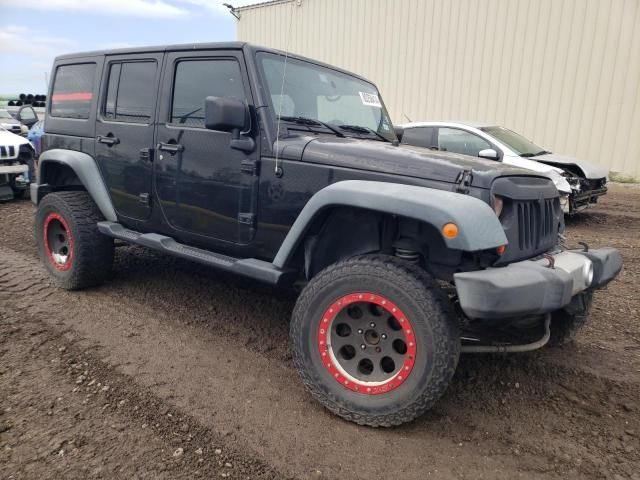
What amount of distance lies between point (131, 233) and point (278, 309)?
1321mm

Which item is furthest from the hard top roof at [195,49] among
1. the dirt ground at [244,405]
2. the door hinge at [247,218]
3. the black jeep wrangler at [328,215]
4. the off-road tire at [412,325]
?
the dirt ground at [244,405]

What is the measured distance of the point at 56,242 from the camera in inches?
178

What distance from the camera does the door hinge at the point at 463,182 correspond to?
2449 mm

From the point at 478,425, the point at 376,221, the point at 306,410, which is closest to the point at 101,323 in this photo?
the point at 306,410

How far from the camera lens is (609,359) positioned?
3.26 metres

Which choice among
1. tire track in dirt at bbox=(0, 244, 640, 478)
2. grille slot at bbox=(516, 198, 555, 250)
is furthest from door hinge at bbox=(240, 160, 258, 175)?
grille slot at bbox=(516, 198, 555, 250)

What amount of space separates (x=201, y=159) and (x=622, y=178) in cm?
1138

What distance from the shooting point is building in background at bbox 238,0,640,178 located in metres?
11.2

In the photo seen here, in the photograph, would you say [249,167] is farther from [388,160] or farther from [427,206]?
[427,206]

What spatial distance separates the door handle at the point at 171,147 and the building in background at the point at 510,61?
27.5 feet

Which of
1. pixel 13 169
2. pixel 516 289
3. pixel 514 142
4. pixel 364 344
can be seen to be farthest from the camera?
pixel 13 169

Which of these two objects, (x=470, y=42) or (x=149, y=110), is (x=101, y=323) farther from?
(x=470, y=42)

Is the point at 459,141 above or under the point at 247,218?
above

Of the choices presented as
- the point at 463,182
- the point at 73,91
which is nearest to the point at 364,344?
the point at 463,182
